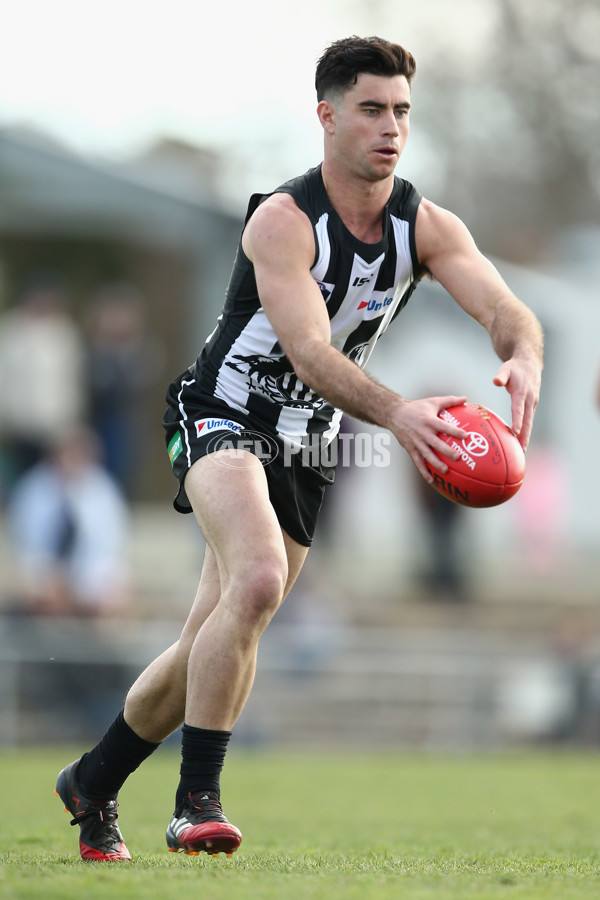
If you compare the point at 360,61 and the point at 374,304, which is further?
the point at 374,304

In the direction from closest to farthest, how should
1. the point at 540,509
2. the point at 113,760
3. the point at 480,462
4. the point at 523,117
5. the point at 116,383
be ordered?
the point at 480,462, the point at 113,760, the point at 116,383, the point at 540,509, the point at 523,117

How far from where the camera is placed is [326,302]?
4.93 meters

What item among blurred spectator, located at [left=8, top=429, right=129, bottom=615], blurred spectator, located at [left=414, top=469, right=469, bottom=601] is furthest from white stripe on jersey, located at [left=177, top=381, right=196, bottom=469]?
blurred spectator, located at [left=414, top=469, right=469, bottom=601]

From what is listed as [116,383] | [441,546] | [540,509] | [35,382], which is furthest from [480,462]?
[540,509]

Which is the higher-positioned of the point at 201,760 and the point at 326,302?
the point at 326,302

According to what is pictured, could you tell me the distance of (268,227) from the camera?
4797mm

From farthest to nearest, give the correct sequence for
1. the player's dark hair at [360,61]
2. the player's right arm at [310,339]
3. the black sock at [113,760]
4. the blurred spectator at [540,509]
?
→ the blurred spectator at [540,509], the black sock at [113,760], the player's dark hair at [360,61], the player's right arm at [310,339]

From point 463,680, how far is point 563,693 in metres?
1.06

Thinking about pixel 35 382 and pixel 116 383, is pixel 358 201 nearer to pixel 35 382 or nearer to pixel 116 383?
pixel 35 382

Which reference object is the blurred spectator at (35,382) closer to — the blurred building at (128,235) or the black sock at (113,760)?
the blurred building at (128,235)

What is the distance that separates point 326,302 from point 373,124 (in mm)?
663

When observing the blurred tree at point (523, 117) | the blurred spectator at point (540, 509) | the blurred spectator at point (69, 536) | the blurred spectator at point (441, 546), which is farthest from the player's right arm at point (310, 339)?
the blurred tree at point (523, 117)

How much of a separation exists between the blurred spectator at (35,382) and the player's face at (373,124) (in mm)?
9250

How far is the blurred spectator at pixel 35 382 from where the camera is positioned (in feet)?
45.2
